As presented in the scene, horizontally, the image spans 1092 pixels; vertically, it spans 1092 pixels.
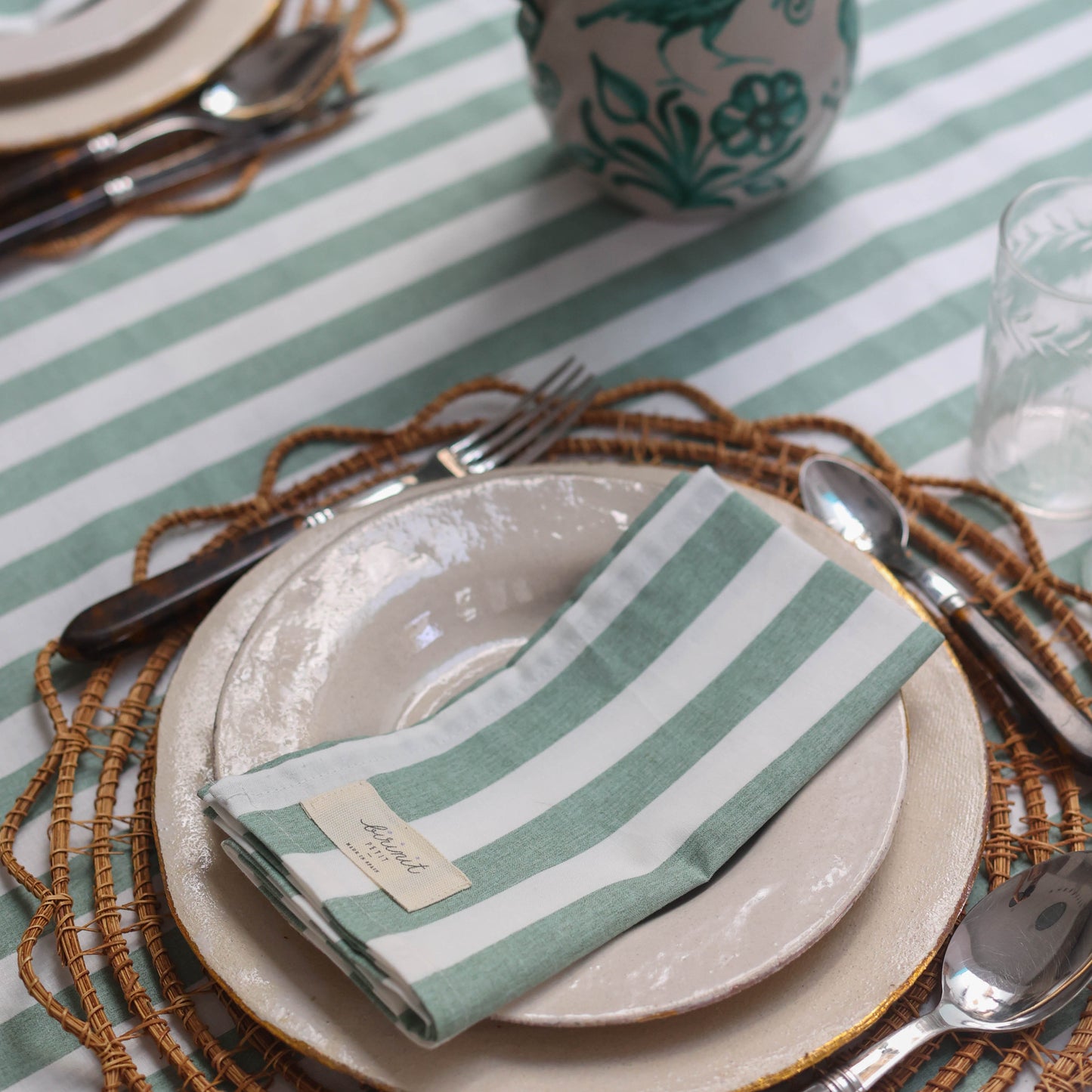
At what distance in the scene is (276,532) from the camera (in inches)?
25.3

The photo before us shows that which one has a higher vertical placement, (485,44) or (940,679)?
(485,44)

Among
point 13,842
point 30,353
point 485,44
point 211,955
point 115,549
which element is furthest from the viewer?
point 485,44

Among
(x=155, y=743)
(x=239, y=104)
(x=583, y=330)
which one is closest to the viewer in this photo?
(x=155, y=743)

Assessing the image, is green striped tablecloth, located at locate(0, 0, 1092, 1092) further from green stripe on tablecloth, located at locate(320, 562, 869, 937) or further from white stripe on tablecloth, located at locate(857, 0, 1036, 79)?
green stripe on tablecloth, located at locate(320, 562, 869, 937)

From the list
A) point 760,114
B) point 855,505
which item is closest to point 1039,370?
point 855,505

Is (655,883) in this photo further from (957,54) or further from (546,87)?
(957,54)

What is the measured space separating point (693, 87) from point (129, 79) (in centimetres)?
45

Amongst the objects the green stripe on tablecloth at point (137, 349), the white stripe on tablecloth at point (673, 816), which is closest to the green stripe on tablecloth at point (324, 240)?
the green stripe on tablecloth at point (137, 349)

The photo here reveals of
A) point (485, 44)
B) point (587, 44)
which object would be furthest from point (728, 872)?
point (485, 44)

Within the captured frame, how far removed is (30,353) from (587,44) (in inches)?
16.9

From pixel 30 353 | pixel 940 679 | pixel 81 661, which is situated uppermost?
pixel 30 353

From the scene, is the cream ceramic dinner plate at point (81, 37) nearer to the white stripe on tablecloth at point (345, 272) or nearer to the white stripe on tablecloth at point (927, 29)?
the white stripe on tablecloth at point (345, 272)

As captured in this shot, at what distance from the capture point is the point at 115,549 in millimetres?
696

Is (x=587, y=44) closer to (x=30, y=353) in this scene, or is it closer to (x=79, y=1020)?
(x=30, y=353)
